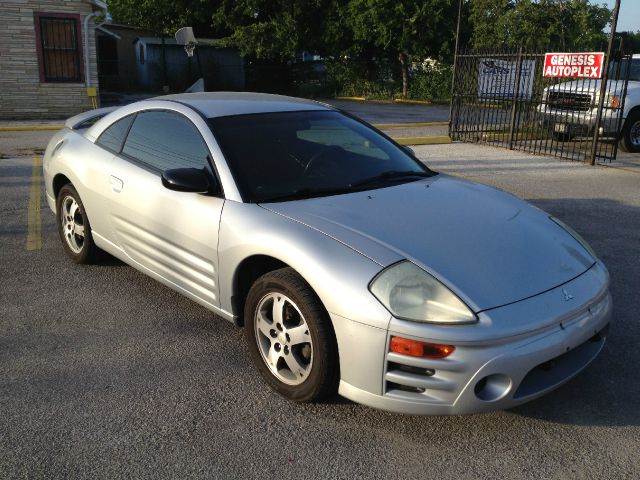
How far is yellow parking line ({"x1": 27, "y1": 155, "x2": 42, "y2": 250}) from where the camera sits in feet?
18.7

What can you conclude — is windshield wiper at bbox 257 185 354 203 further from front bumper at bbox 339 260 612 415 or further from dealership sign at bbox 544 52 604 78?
dealership sign at bbox 544 52 604 78

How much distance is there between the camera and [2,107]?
17.1 meters

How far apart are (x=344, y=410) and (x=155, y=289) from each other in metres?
2.09

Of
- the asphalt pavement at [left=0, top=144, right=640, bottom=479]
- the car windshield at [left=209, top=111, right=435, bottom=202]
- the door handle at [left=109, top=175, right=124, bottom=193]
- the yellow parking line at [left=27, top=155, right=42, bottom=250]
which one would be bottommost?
the yellow parking line at [left=27, top=155, right=42, bottom=250]

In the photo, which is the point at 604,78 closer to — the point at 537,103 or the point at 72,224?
the point at 537,103

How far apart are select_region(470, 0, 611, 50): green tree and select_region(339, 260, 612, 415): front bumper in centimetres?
2769

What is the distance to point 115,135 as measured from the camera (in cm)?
461

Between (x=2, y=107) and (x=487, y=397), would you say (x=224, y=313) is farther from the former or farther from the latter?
(x=2, y=107)

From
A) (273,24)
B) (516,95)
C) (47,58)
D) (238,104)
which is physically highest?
(273,24)

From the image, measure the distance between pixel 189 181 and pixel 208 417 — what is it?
1301 mm

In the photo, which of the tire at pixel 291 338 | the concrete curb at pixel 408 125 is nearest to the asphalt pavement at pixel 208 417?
the tire at pixel 291 338

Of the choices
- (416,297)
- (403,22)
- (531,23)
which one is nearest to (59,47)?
(403,22)

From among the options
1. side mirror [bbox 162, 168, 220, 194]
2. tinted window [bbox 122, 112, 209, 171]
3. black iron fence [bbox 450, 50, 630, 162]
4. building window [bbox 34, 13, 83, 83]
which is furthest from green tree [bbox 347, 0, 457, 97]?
side mirror [bbox 162, 168, 220, 194]

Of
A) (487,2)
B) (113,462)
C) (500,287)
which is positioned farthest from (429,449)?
(487,2)
